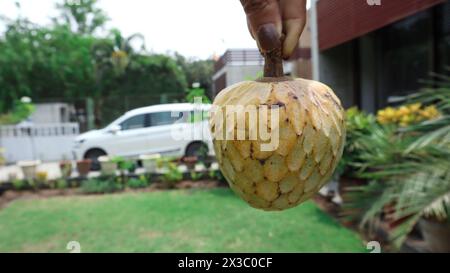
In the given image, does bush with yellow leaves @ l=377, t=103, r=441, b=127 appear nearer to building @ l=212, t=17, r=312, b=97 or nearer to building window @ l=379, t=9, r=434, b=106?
building window @ l=379, t=9, r=434, b=106

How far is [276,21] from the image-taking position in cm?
19

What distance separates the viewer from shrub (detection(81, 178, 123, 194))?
3512mm

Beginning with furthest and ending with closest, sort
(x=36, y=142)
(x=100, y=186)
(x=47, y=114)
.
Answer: (x=36, y=142), (x=47, y=114), (x=100, y=186)

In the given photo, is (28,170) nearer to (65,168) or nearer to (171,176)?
(65,168)

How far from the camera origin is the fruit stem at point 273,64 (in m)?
0.21

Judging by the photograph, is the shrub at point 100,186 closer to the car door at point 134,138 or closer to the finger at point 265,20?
the car door at point 134,138

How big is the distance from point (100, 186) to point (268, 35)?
355 cm

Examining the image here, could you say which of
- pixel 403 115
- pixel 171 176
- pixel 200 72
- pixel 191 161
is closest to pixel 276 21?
pixel 200 72

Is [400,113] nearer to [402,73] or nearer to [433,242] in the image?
[402,73]

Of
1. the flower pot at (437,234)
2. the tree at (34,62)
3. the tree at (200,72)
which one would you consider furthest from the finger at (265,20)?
the tree at (34,62)

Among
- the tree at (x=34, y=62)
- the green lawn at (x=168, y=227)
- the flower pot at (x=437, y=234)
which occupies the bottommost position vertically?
the green lawn at (x=168, y=227)

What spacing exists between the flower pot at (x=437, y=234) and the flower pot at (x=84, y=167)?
9.67ft

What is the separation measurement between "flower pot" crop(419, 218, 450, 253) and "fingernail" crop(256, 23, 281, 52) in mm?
1609
